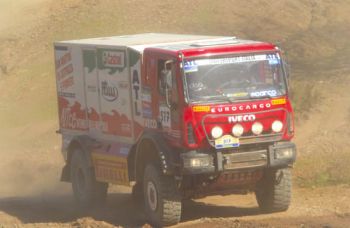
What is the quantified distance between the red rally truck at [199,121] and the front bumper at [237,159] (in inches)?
0.5

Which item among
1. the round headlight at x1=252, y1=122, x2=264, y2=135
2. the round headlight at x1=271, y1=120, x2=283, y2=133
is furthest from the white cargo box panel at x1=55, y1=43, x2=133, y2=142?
the round headlight at x1=271, y1=120, x2=283, y2=133

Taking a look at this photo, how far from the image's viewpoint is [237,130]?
11.7 m

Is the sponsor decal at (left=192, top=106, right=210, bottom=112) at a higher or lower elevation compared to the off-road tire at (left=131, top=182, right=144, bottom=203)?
higher

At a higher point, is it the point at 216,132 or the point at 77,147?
the point at 216,132

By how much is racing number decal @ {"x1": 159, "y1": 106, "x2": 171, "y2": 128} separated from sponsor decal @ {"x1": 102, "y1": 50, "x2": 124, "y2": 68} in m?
1.43

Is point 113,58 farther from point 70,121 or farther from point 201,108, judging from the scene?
point 201,108

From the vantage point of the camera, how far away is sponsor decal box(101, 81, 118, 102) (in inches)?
537

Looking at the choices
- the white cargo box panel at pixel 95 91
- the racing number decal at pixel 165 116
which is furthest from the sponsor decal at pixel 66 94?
the racing number decal at pixel 165 116

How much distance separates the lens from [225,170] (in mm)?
11719

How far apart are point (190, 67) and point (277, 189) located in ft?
7.80

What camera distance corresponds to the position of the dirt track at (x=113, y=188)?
1287 cm

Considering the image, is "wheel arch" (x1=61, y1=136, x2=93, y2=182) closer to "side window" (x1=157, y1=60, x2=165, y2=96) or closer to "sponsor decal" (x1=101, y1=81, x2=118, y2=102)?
"sponsor decal" (x1=101, y1=81, x2=118, y2=102)

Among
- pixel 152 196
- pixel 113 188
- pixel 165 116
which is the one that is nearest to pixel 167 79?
pixel 165 116

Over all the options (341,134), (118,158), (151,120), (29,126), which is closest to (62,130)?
(118,158)
